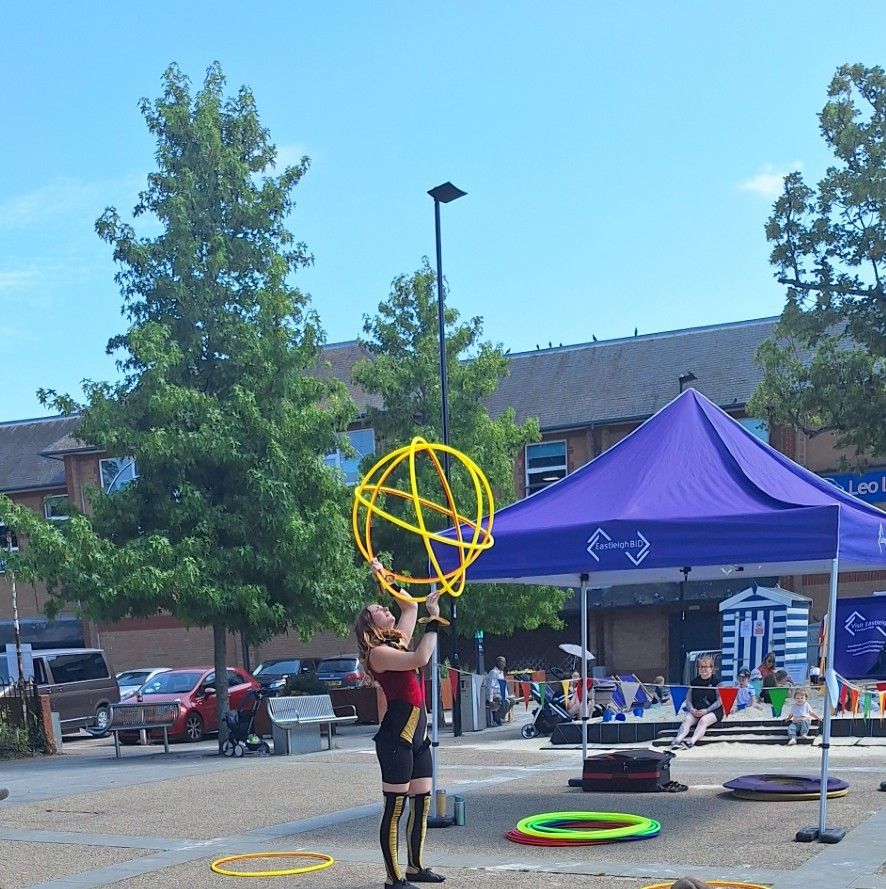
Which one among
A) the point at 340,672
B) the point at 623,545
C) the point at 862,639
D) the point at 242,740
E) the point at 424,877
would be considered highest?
the point at 623,545

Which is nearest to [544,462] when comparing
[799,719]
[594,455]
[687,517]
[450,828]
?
[594,455]

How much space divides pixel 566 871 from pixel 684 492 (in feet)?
12.1

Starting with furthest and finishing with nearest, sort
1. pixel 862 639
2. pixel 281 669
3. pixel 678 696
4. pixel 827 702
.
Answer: pixel 281 669 < pixel 862 639 < pixel 678 696 < pixel 827 702

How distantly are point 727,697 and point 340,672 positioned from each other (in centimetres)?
1410

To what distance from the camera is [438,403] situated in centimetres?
3145

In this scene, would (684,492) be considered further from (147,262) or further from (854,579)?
(854,579)

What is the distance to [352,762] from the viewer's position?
1711 centimetres

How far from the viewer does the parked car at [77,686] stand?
87.1 feet

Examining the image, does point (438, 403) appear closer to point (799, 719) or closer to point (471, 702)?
point (471, 702)

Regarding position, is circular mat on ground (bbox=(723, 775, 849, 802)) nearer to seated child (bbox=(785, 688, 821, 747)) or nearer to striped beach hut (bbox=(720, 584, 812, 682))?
seated child (bbox=(785, 688, 821, 747))

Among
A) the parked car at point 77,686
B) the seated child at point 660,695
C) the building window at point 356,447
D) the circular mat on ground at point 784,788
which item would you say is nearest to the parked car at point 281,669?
the parked car at point 77,686

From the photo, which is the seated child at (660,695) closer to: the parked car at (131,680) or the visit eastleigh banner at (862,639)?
the visit eastleigh banner at (862,639)

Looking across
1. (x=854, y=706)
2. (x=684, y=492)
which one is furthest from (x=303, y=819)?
(x=854, y=706)

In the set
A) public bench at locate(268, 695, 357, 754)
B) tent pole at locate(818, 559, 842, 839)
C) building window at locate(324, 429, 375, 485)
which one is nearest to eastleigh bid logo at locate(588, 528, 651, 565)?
tent pole at locate(818, 559, 842, 839)
